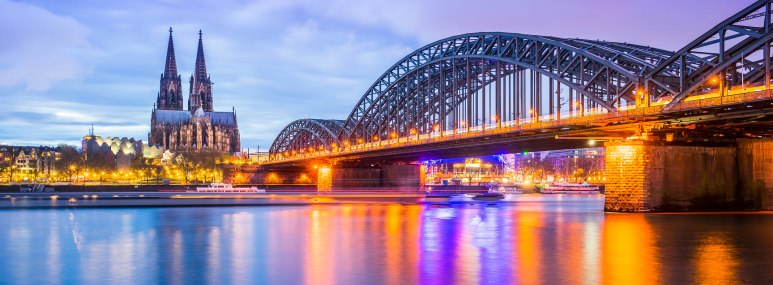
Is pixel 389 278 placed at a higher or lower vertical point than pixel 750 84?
lower

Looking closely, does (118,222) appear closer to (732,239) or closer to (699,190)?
(732,239)

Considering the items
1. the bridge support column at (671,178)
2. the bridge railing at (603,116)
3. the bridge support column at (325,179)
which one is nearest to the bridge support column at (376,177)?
the bridge support column at (325,179)

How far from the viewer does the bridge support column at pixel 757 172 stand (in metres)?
60.5

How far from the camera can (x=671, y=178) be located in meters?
57.1

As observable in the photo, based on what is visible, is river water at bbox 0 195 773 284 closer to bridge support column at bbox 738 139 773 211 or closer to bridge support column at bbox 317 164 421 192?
bridge support column at bbox 738 139 773 211

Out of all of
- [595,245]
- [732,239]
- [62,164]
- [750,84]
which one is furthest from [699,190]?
[62,164]

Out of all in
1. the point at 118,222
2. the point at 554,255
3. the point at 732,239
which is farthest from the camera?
the point at 118,222

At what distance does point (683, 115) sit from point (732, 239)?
18.0 meters

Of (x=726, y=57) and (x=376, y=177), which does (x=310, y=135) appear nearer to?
(x=376, y=177)

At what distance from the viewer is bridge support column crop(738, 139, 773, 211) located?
60469 mm

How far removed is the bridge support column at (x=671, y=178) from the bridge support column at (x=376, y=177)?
7234cm

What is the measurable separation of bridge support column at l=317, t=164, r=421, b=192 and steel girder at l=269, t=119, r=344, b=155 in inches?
530

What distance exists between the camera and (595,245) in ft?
107

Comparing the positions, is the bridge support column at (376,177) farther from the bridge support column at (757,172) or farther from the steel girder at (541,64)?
the bridge support column at (757,172)
